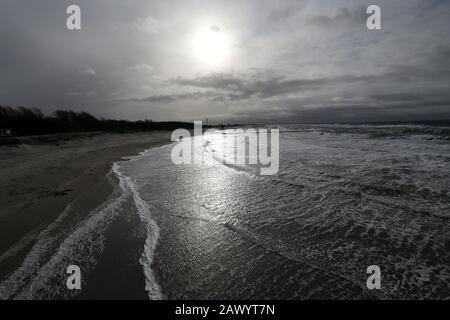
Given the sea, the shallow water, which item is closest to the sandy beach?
the sea

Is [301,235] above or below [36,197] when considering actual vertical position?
below

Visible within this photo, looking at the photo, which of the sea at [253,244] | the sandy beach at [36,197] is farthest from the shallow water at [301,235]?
the sandy beach at [36,197]

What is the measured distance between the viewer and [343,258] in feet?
12.2

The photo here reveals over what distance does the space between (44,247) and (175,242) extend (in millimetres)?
2162

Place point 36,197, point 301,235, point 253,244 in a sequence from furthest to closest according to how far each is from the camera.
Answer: point 36,197, point 301,235, point 253,244

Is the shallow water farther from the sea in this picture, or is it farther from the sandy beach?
the sandy beach

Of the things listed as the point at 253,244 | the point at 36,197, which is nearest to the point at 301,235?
the point at 253,244

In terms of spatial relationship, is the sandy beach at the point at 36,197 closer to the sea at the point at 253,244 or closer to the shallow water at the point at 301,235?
the sea at the point at 253,244

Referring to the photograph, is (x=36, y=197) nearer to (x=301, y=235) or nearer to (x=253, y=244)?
(x=253, y=244)

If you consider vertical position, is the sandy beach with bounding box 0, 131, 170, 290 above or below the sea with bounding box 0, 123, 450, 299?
above

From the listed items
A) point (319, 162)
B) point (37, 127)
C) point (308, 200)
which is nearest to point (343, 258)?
point (308, 200)

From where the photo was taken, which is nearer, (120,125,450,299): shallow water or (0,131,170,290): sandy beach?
(120,125,450,299): shallow water
